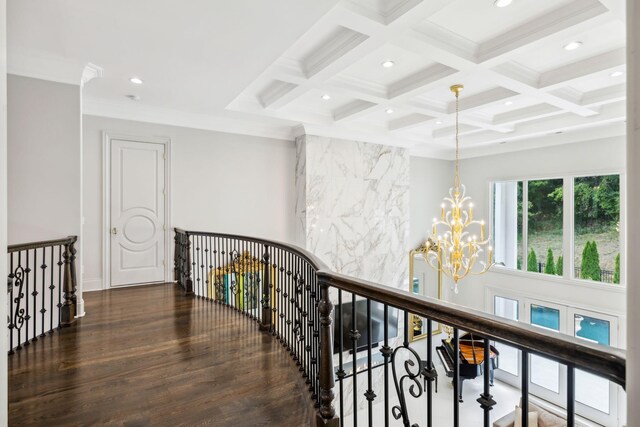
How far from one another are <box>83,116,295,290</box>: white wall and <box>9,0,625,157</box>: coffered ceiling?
267 mm

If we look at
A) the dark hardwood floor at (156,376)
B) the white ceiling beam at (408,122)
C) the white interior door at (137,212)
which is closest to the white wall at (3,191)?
the dark hardwood floor at (156,376)

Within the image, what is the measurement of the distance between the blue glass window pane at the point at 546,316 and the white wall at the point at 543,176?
26 cm

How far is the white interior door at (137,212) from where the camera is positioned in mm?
5102

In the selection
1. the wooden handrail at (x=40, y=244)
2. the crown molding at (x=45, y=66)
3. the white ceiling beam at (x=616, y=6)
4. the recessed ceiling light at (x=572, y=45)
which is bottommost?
the wooden handrail at (x=40, y=244)

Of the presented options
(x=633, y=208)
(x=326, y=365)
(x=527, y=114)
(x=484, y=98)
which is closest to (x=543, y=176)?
(x=527, y=114)

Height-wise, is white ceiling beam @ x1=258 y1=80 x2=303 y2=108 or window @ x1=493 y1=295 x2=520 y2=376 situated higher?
white ceiling beam @ x1=258 y1=80 x2=303 y2=108

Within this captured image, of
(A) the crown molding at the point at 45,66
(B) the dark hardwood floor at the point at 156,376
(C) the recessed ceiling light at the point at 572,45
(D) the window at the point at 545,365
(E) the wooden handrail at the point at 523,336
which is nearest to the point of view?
(E) the wooden handrail at the point at 523,336

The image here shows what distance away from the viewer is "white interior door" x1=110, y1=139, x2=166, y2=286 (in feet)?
16.7

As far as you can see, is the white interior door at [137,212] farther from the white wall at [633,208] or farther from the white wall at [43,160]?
the white wall at [633,208]

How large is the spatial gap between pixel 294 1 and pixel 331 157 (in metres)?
4.19

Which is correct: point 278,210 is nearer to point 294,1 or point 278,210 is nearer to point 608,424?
point 294,1

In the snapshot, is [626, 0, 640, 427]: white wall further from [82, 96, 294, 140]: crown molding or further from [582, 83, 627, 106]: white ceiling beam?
[82, 96, 294, 140]: crown molding

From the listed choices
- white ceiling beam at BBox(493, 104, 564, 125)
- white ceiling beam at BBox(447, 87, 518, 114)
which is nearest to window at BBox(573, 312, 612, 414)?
white ceiling beam at BBox(493, 104, 564, 125)

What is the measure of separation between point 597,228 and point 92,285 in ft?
29.0
